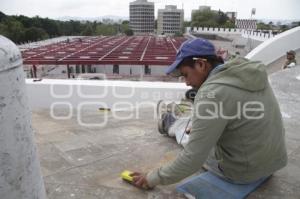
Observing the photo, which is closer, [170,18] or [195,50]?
[195,50]

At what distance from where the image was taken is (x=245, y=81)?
1.82 meters

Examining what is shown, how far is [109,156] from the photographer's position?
9.62 ft

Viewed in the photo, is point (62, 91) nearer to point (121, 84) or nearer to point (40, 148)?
point (121, 84)

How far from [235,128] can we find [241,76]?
33cm

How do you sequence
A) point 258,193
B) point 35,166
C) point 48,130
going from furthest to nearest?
point 48,130, point 258,193, point 35,166

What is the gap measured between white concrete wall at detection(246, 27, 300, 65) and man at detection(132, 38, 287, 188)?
28.5 feet

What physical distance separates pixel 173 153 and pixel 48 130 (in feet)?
5.30

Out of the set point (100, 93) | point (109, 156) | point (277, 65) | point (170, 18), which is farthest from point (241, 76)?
point (170, 18)

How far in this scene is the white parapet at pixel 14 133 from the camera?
1.18m

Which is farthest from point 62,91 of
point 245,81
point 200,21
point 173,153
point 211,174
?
point 200,21

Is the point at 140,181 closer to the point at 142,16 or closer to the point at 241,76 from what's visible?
the point at 241,76

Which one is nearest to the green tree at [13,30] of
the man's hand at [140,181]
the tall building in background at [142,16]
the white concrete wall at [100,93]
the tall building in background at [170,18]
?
the white concrete wall at [100,93]

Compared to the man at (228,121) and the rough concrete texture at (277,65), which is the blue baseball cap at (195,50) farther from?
the rough concrete texture at (277,65)

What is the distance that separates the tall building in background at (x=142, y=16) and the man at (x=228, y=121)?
13462 centimetres
